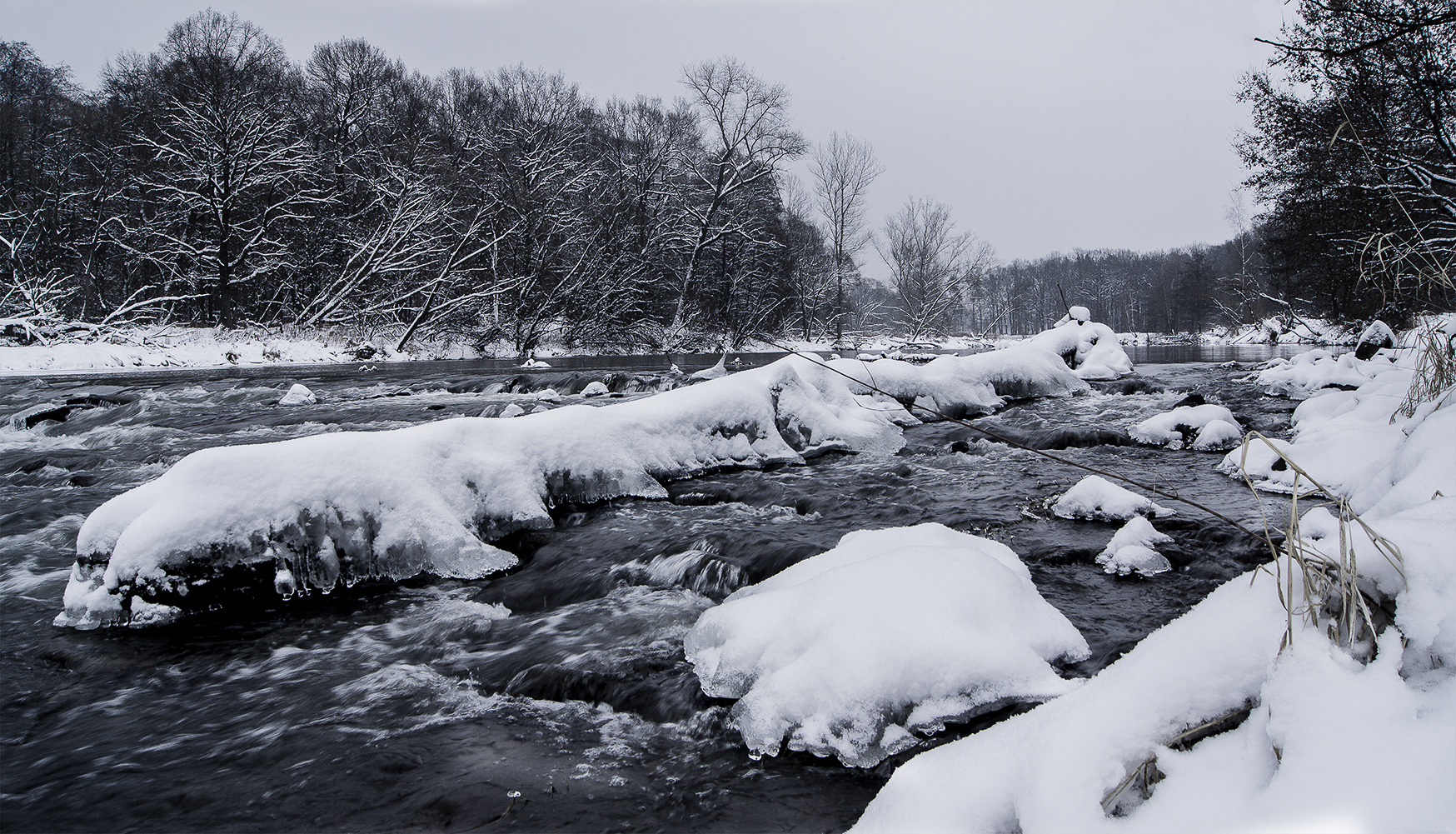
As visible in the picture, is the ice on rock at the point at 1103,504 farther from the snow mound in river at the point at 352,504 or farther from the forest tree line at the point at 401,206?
the forest tree line at the point at 401,206

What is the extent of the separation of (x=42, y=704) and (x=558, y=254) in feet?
88.6

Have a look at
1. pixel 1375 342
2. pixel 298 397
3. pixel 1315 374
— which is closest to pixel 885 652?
pixel 298 397

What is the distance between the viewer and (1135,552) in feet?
13.6

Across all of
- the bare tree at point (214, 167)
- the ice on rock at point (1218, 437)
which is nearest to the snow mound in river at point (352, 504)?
the ice on rock at point (1218, 437)

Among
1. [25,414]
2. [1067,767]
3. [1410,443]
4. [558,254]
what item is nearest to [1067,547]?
[1410,443]

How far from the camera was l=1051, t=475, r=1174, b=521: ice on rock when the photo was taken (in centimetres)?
509

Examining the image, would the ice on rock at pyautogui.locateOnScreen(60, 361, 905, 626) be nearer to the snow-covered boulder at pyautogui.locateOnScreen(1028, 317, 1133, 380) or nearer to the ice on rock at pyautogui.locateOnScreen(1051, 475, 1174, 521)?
the ice on rock at pyautogui.locateOnScreen(1051, 475, 1174, 521)

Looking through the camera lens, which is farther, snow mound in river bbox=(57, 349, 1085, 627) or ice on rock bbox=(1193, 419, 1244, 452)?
ice on rock bbox=(1193, 419, 1244, 452)

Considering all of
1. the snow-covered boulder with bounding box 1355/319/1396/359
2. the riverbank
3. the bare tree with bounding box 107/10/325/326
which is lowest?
the snow-covered boulder with bounding box 1355/319/1396/359

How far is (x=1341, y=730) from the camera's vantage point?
1233 mm

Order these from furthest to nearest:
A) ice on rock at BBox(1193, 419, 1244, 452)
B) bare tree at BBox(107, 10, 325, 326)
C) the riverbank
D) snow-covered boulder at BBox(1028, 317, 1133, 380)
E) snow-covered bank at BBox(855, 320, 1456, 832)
→ bare tree at BBox(107, 10, 325, 326), the riverbank, snow-covered boulder at BBox(1028, 317, 1133, 380), ice on rock at BBox(1193, 419, 1244, 452), snow-covered bank at BBox(855, 320, 1456, 832)

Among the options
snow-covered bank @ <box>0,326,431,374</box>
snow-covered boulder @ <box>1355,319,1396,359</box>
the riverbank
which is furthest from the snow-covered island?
snow-covered bank @ <box>0,326,431,374</box>

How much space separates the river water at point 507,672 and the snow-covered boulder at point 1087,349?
9226 mm

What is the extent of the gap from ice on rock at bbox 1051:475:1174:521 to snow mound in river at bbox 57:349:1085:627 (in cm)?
165
